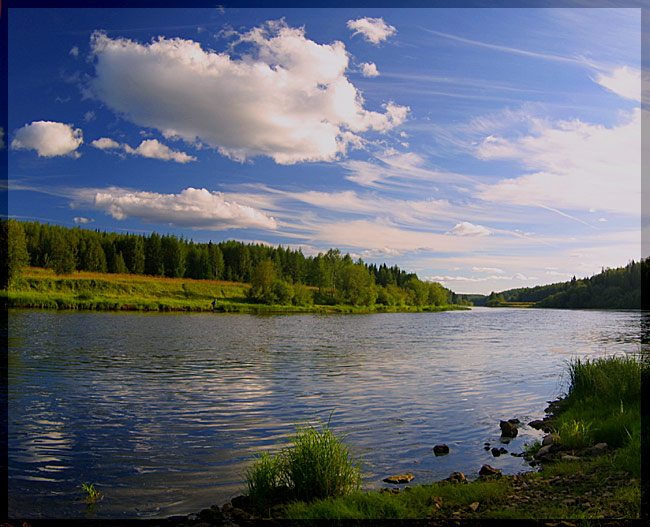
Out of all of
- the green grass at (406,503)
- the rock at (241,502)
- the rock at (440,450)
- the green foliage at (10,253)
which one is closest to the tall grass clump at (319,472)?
the green grass at (406,503)

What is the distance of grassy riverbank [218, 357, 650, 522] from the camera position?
7.70 meters

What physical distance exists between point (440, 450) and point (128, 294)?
98.9m

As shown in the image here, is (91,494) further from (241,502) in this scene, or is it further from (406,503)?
(406,503)

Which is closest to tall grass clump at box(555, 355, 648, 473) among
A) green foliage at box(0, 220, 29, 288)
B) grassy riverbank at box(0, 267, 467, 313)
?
grassy riverbank at box(0, 267, 467, 313)

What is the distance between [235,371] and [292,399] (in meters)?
7.78

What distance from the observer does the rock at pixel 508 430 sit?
1502cm

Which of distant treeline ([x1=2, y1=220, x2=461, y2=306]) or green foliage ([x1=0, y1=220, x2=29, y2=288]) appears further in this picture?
distant treeline ([x1=2, y1=220, x2=461, y2=306])

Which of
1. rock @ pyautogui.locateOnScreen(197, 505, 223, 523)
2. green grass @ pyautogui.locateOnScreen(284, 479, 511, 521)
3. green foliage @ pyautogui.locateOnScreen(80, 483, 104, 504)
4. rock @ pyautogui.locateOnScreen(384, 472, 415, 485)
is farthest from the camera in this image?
rock @ pyautogui.locateOnScreen(384, 472, 415, 485)

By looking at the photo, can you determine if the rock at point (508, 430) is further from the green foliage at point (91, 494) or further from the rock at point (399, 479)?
the green foliage at point (91, 494)

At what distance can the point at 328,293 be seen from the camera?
146 metres

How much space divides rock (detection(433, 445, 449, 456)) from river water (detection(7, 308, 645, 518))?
18 cm

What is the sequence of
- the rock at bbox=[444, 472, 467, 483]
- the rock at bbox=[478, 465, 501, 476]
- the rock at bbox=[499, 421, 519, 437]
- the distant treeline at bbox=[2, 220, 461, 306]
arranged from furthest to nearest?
the distant treeline at bbox=[2, 220, 461, 306] → the rock at bbox=[499, 421, 519, 437] → the rock at bbox=[478, 465, 501, 476] → the rock at bbox=[444, 472, 467, 483]

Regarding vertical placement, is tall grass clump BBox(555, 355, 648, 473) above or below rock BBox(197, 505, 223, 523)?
above

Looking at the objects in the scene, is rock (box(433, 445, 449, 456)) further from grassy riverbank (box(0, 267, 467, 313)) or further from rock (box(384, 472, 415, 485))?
grassy riverbank (box(0, 267, 467, 313))
